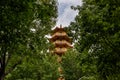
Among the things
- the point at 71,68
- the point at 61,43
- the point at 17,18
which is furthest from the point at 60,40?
the point at 17,18

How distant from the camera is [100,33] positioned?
894 inches

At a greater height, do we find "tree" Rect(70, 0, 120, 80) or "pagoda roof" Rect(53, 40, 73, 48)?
"pagoda roof" Rect(53, 40, 73, 48)

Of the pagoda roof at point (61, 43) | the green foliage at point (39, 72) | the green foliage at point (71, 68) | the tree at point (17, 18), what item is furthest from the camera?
the pagoda roof at point (61, 43)

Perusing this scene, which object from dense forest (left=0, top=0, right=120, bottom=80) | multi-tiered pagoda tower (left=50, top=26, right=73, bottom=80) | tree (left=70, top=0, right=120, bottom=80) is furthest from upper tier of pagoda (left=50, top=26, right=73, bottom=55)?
tree (left=70, top=0, right=120, bottom=80)

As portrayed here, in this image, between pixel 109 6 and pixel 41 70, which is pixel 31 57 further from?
pixel 41 70

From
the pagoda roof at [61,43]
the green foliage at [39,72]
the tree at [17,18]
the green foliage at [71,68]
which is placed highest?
the pagoda roof at [61,43]

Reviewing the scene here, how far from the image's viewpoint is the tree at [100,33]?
20656mm

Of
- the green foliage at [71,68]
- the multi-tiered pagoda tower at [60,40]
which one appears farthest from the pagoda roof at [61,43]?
the green foliage at [71,68]

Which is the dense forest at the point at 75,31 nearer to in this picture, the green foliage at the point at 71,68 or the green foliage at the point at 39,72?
the green foliage at the point at 39,72

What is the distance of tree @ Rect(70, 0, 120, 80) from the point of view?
813 inches

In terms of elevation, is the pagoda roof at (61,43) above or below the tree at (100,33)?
above

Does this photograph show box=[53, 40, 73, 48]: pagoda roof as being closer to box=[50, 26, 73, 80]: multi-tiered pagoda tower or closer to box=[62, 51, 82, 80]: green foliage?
box=[50, 26, 73, 80]: multi-tiered pagoda tower

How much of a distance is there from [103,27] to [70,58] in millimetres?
41126

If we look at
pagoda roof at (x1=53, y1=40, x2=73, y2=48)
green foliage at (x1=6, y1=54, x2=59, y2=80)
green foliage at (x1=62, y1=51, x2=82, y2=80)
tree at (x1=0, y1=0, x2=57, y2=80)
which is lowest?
tree at (x1=0, y1=0, x2=57, y2=80)
